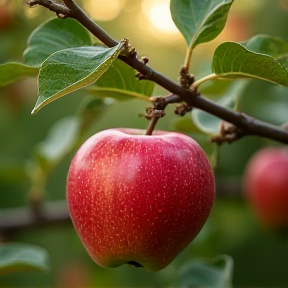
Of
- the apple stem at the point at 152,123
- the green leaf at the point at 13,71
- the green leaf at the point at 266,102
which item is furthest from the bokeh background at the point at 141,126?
the green leaf at the point at 13,71

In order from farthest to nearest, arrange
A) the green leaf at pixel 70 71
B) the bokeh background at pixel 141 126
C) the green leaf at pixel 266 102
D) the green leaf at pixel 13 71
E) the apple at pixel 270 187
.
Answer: the apple at pixel 270 187
the bokeh background at pixel 141 126
the green leaf at pixel 266 102
the green leaf at pixel 13 71
the green leaf at pixel 70 71

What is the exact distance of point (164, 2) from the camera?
2.39m

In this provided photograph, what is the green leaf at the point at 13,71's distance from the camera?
0.95 meters

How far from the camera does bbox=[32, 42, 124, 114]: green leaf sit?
2.65 feet

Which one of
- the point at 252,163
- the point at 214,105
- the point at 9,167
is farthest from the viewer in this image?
the point at 252,163

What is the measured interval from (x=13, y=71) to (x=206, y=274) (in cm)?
57

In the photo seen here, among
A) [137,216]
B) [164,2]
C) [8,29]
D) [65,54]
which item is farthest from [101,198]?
[164,2]

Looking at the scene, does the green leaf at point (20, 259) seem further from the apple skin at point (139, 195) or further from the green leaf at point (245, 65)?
the green leaf at point (245, 65)

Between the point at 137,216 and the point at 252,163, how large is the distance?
146 cm

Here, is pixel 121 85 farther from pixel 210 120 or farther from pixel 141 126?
pixel 141 126

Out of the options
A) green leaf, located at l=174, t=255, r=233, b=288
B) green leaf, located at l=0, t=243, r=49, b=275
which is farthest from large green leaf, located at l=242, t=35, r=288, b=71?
green leaf, located at l=0, t=243, r=49, b=275

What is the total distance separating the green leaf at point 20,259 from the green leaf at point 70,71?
0.48m

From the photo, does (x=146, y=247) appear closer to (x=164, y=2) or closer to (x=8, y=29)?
(x=8, y=29)

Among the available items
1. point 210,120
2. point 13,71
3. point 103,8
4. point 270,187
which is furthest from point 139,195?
point 103,8
